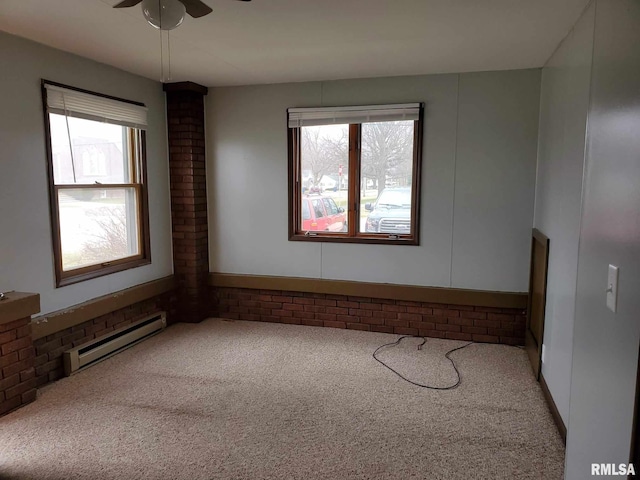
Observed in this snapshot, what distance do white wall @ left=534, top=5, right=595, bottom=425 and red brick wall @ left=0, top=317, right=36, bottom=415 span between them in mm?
3465

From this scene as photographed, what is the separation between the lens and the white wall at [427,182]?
13.1 feet

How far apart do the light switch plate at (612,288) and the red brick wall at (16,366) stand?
3.33 m

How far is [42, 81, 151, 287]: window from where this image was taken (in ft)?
11.2

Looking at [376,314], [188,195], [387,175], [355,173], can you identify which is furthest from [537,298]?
[188,195]

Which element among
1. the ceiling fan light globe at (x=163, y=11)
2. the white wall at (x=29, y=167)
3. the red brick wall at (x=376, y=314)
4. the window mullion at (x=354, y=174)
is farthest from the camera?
the window mullion at (x=354, y=174)

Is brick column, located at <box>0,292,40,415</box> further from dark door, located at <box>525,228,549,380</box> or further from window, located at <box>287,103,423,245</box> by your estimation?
dark door, located at <box>525,228,549,380</box>

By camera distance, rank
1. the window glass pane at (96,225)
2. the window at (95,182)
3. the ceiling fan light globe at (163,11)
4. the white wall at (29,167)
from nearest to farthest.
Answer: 1. the ceiling fan light globe at (163,11)
2. the white wall at (29,167)
3. the window at (95,182)
4. the window glass pane at (96,225)

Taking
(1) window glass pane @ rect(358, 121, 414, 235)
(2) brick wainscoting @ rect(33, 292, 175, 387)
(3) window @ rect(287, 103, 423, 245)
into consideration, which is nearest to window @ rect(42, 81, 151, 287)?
(2) brick wainscoting @ rect(33, 292, 175, 387)

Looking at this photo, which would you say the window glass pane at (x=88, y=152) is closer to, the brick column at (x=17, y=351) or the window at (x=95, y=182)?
the window at (x=95, y=182)

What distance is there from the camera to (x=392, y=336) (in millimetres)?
4391

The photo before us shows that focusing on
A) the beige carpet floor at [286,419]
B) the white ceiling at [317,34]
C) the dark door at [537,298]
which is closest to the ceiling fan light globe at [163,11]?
the white ceiling at [317,34]

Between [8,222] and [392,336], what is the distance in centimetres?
341

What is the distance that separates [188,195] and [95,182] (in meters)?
1.04

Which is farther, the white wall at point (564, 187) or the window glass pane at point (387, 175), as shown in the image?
the window glass pane at point (387, 175)
